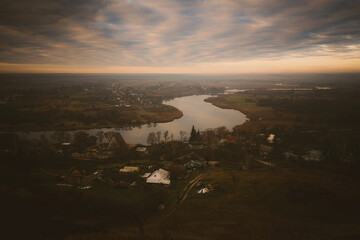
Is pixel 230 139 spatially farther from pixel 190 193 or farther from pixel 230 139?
pixel 190 193

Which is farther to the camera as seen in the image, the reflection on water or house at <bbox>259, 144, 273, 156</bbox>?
the reflection on water

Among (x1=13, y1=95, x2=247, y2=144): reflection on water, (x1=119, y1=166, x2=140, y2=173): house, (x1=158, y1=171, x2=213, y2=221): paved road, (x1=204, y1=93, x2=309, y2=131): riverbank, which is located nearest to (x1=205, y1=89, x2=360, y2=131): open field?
(x1=204, y1=93, x2=309, y2=131): riverbank

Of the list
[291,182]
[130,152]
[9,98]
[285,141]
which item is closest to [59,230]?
[130,152]

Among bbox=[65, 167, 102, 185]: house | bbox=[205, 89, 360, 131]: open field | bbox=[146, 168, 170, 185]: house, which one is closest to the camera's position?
bbox=[65, 167, 102, 185]: house

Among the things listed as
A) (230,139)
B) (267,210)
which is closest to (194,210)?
(267,210)

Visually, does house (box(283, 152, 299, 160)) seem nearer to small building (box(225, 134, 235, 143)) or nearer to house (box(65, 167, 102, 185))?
small building (box(225, 134, 235, 143))

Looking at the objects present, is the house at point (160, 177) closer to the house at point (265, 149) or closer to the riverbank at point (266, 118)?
the house at point (265, 149)

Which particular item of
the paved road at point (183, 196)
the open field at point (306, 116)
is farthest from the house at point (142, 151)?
the open field at point (306, 116)
